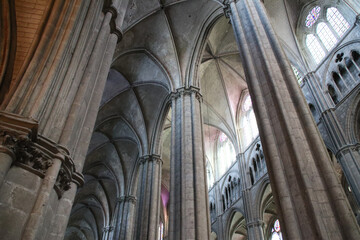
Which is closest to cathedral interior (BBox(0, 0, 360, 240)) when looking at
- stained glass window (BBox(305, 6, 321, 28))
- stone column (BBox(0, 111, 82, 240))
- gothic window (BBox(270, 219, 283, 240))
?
stone column (BBox(0, 111, 82, 240))

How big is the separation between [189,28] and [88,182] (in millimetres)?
16080

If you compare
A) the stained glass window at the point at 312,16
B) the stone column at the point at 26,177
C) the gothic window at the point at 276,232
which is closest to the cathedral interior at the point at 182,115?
the stone column at the point at 26,177

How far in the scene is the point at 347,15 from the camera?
40.1ft

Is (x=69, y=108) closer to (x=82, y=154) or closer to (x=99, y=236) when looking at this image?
(x=82, y=154)

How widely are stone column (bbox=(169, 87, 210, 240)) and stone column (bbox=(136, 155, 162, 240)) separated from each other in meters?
4.10

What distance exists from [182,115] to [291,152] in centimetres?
650

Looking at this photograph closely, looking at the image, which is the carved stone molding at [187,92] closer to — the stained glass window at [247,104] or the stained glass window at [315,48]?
the stained glass window at [315,48]

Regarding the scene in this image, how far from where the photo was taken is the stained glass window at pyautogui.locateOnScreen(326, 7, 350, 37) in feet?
41.0

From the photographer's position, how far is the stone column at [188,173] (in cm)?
874

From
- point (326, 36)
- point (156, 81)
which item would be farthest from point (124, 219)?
point (326, 36)

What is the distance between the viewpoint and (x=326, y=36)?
13.4 metres

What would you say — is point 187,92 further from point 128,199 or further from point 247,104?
point 128,199

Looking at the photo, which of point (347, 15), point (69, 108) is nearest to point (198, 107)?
point (347, 15)

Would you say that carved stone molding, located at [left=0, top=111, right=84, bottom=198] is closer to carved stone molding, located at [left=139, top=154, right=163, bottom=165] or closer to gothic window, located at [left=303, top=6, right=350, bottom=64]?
carved stone molding, located at [left=139, top=154, right=163, bottom=165]
